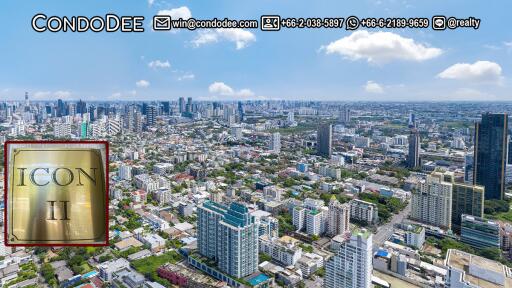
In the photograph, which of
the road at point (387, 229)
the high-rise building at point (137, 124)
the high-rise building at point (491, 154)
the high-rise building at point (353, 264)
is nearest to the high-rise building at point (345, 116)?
the high-rise building at point (137, 124)

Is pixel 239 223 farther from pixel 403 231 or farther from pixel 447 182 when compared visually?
pixel 447 182

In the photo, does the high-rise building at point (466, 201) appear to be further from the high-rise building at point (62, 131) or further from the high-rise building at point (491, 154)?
the high-rise building at point (62, 131)

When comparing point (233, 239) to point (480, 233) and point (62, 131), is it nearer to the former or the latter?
point (480, 233)

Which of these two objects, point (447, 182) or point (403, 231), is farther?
point (447, 182)

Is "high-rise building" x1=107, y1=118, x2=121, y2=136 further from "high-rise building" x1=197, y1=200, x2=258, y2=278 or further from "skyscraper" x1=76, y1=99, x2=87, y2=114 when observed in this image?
"high-rise building" x1=197, y1=200, x2=258, y2=278

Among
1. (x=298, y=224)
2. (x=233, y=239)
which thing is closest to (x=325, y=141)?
(x=298, y=224)

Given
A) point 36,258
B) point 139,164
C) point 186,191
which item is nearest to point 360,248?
point 36,258
